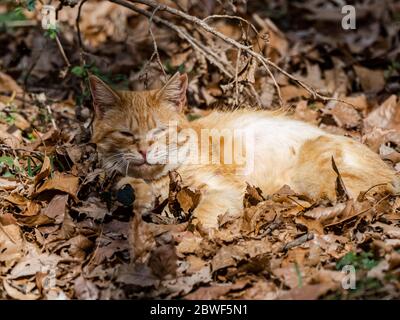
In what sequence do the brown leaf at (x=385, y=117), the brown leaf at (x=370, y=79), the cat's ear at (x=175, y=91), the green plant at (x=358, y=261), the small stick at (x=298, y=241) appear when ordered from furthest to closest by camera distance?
the brown leaf at (x=370, y=79) → the brown leaf at (x=385, y=117) → the cat's ear at (x=175, y=91) → the small stick at (x=298, y=241) → the green plant at (x=358, y=261)

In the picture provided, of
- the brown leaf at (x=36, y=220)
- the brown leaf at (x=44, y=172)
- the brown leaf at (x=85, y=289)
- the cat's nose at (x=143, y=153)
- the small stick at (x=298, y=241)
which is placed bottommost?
the brown leaf at (x=85, y=289)

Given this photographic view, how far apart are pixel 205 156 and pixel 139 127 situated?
676 mm

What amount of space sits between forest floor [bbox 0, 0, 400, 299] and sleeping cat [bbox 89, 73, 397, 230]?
16 centimetres

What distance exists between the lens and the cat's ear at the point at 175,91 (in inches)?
199

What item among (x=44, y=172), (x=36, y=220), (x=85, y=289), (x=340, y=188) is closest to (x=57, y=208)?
(x=36, y=220)

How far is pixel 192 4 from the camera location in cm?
831

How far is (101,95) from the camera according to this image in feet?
16.4

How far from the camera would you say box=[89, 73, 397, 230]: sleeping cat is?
496 cm

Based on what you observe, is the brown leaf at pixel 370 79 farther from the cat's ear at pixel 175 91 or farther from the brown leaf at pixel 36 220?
the brown leaf at pixel 36 220

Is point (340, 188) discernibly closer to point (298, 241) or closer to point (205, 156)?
point (298, 241)

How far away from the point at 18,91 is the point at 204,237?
12.0 ft

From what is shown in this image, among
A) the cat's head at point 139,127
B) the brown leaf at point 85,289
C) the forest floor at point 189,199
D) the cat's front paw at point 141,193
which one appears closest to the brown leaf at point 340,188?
the forest floor at point 189,199

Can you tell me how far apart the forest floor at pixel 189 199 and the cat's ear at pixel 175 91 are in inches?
23.6
